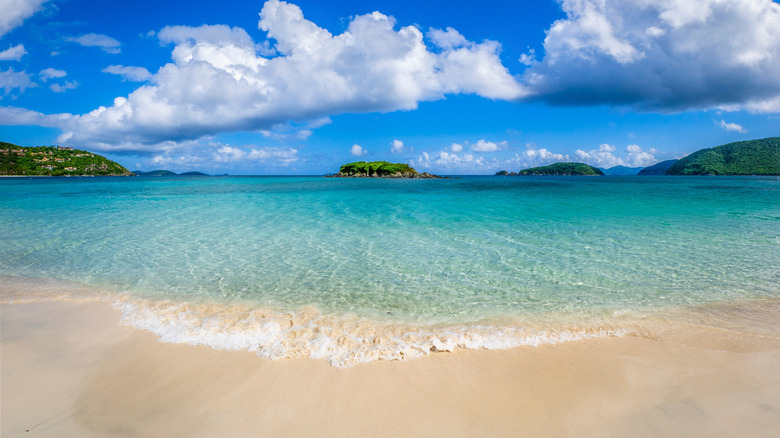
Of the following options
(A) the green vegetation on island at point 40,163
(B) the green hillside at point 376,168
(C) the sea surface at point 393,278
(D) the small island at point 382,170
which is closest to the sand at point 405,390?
(C) the sea surface at point 393,278

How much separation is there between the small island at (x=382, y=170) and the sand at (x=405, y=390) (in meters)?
139

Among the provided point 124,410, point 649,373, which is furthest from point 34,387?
point 649,373

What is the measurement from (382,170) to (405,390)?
5621 inches

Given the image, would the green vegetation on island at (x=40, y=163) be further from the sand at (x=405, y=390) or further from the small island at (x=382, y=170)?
the sand at (x=405, y=390)

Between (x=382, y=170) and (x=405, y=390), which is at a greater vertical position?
(x=382, y=170)

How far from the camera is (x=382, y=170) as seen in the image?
14525 centimetres

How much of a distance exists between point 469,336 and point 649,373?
259 cm

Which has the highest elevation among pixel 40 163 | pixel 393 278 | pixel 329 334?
pixel 40 163

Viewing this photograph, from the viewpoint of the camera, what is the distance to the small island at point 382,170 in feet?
471

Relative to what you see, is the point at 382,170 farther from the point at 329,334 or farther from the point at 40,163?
the point at 40,163

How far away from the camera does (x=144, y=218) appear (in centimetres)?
2142

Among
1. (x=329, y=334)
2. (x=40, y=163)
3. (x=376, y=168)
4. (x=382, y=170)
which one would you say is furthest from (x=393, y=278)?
(x=40, y=163)

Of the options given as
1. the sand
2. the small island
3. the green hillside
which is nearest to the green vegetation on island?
the green hillside

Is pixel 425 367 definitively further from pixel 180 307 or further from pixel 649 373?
pixel 180 307
